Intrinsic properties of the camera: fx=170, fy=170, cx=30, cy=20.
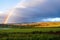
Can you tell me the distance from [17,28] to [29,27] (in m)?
3.17

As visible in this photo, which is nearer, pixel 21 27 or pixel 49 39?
pixel 49 39

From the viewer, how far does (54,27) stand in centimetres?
3856

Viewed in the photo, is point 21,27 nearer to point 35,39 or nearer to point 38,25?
point 38,25

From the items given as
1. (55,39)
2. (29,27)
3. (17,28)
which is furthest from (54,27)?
(55,39)

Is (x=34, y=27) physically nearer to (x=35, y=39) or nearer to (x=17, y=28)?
(x=17, y=28)

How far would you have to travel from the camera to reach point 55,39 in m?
24.4

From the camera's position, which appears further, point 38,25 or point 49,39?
point 38,25

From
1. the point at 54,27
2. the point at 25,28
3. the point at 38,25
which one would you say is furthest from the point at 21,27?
the point at 54,27

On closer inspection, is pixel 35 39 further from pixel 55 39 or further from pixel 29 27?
pixel 29 27

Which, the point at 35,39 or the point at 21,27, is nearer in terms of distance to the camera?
the point at 35,39

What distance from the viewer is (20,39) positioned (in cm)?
2453

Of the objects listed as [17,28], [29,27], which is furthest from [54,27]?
[17,28]

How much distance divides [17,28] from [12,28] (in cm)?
114

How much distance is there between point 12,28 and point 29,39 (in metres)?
14.6
